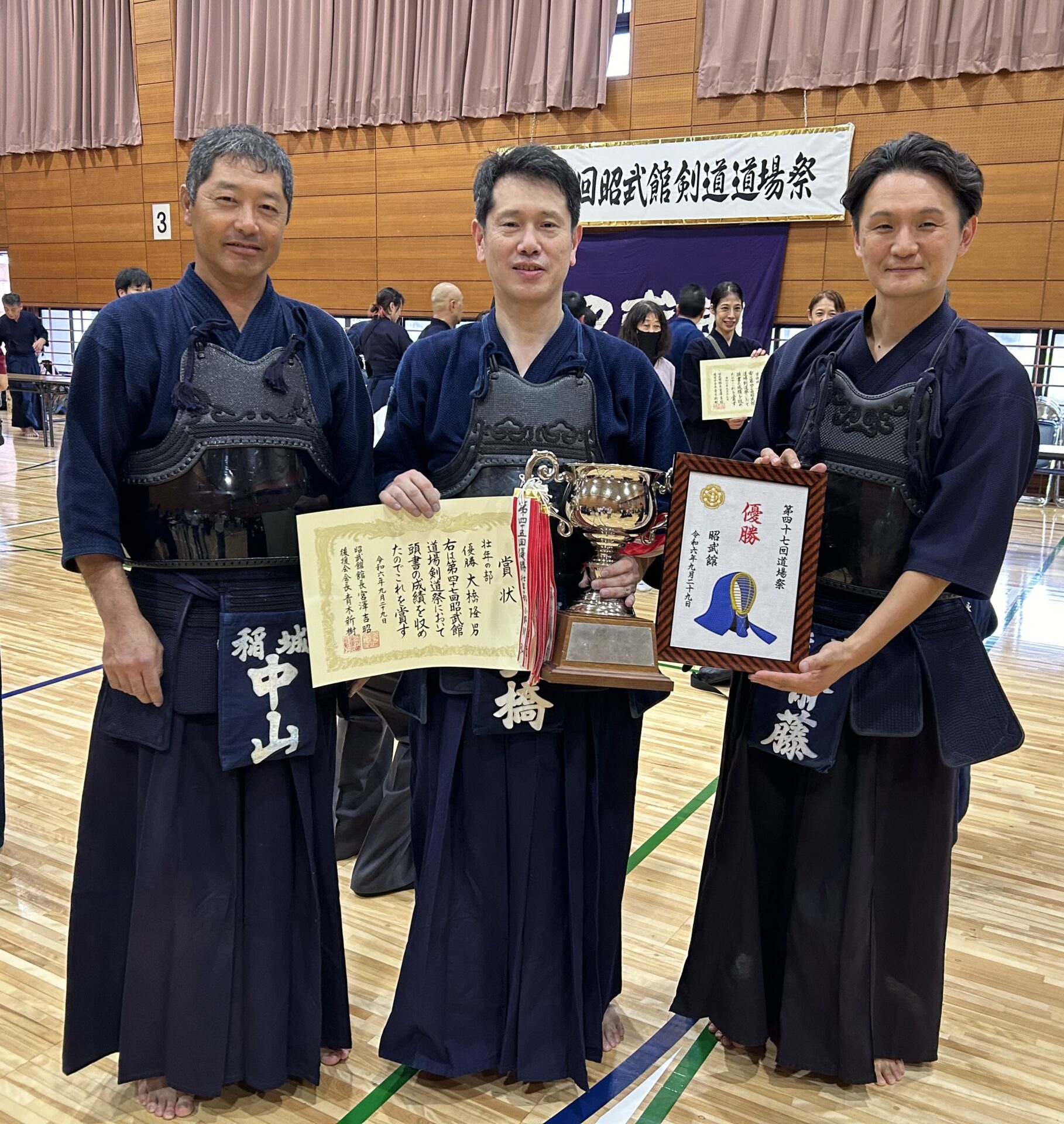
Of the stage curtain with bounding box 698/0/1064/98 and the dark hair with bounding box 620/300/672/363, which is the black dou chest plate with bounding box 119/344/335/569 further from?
the stage curtain with bounding box 698/0/1064/98

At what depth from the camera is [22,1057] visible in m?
1.87

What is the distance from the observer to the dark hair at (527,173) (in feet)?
5.17

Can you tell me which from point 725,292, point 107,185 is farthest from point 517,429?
point 107,185

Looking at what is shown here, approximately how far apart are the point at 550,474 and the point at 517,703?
41 centimetres

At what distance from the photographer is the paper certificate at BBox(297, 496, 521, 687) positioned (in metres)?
1.60

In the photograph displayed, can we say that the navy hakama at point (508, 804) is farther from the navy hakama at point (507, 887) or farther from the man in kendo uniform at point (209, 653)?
the man in kendo uniform at point (209, 653)

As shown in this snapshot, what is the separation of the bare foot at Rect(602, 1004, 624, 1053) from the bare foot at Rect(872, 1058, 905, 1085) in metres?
0.50

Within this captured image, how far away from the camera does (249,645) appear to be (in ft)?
5.32

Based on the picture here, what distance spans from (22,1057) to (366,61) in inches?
414

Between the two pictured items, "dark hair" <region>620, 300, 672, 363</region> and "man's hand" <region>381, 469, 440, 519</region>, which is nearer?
"man's hand" <region>381, 469, 440, 519</region>

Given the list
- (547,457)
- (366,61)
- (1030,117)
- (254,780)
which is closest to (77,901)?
(254,780)

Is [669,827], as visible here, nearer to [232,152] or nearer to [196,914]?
[196,914]

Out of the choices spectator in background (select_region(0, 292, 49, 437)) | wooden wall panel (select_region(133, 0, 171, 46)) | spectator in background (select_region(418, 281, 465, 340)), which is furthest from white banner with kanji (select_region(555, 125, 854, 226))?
spectator in background (select_region(0, 292, 49, 437))

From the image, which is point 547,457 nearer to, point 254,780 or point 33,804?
point 254,780
